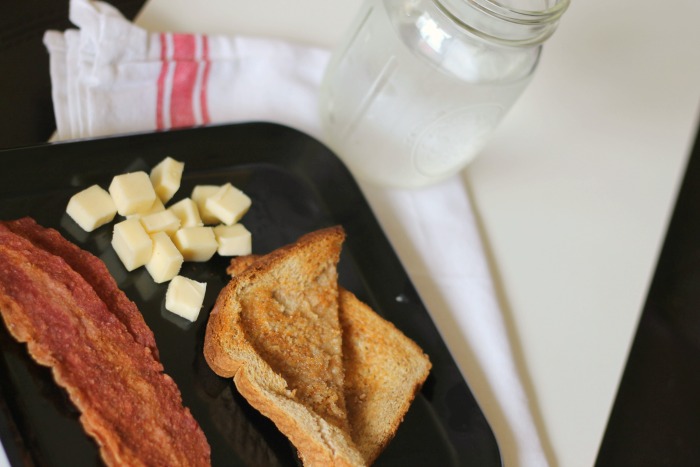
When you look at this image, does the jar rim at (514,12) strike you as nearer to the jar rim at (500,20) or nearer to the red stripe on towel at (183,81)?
the jar rim at (500,20)

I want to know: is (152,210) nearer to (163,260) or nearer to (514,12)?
(163,260)

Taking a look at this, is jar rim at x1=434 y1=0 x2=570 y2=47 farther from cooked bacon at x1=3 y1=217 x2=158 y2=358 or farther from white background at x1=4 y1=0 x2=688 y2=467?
cooked bacon at x1=3 y1=217 x2=158 y2=358

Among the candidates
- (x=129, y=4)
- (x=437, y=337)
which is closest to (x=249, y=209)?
(x=437, y=337)

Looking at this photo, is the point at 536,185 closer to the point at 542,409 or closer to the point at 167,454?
the point at 542,409

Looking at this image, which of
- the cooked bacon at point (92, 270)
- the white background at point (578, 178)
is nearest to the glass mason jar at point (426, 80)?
the white background at point (578, 178)

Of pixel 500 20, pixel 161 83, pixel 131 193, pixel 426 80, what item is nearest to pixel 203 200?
pixel 131 193
